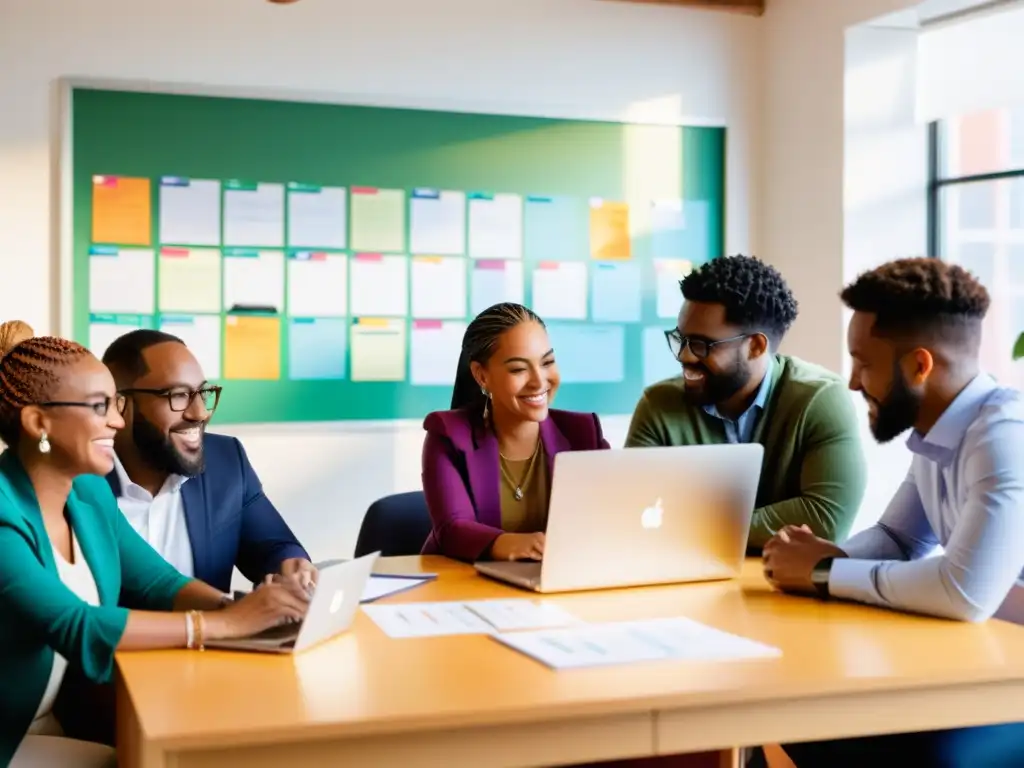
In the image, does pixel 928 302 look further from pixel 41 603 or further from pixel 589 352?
pixel 589 352

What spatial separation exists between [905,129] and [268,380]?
7.92 feet

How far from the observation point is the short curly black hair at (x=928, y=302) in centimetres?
210

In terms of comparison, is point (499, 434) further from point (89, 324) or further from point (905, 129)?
point (905, 129)

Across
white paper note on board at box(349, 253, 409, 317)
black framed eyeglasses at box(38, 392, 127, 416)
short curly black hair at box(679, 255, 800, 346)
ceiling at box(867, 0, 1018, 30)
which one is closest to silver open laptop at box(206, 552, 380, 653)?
black framed eyeglasses at box(38, 392, 127, 416)

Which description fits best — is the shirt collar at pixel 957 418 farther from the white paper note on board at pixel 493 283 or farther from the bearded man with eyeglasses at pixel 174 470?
the white paper note on board at pixel 493 283

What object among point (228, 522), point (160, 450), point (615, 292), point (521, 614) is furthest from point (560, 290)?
point (521, 614)

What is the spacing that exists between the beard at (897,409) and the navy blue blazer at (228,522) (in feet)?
3.81

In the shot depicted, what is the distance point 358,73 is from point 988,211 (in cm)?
224

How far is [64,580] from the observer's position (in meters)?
1.96

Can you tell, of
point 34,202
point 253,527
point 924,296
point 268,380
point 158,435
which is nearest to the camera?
point 924,296

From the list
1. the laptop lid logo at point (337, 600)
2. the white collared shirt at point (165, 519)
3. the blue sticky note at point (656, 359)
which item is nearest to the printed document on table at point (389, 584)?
the laptop lid logo at point (337, 600)

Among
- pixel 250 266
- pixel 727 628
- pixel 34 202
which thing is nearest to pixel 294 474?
pixel 250 266

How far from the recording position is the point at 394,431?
169 inches

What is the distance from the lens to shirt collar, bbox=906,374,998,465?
210cm
